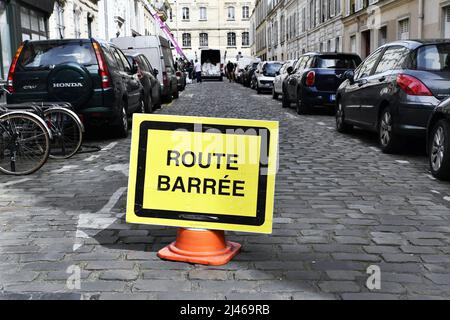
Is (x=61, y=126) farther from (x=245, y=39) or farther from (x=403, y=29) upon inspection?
(x=245, y=39)

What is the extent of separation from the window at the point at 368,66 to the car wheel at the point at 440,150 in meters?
3.05

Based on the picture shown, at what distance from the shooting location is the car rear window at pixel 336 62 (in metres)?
15.3

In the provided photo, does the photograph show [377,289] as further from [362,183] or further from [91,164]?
[91,164]

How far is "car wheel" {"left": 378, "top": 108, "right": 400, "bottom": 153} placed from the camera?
8453mm

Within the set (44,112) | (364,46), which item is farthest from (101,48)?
(364,46)

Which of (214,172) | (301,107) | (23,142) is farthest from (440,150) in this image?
(301,107)

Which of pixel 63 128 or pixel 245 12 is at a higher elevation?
pixel 245 12

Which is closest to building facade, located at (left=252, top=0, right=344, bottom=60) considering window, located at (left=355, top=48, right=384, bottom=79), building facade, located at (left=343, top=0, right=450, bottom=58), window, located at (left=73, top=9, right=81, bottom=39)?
building facade, located at (left=343, top=0, right=450, bottom=58)

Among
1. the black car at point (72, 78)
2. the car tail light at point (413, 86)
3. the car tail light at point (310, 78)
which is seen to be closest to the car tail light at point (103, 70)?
the black car at point (72, 78)

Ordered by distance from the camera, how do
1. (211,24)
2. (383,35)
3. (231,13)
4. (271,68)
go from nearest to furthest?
(383,35) < (271,68) < (211,24) < (231,13)

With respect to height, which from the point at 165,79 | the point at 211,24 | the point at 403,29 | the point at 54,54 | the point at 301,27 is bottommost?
the point at 165,79

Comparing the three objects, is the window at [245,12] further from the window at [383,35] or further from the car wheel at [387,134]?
the car wheel at [387,134]

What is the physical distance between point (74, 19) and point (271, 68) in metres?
9.25

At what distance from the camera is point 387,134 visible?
28.5ft
